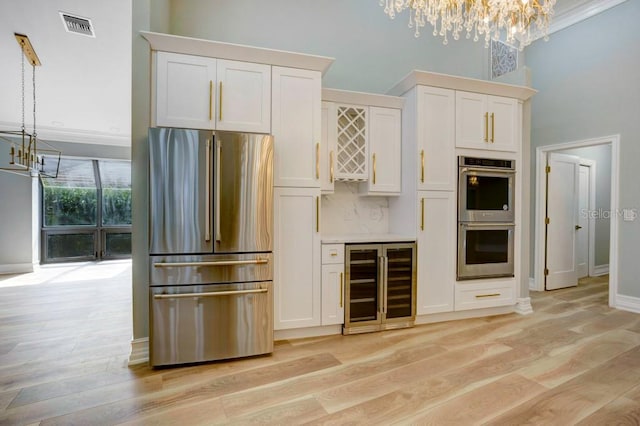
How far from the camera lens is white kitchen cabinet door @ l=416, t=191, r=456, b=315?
119 inches

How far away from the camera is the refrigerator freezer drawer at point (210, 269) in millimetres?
2174

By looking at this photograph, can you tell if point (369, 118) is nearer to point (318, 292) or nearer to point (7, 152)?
point (318, 292)

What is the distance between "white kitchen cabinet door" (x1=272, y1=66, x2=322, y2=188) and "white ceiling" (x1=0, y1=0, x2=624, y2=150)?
1.79 m

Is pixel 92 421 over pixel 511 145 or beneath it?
beneath

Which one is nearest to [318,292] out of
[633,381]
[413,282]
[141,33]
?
[413,282]

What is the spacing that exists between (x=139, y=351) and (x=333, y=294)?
1.62 m

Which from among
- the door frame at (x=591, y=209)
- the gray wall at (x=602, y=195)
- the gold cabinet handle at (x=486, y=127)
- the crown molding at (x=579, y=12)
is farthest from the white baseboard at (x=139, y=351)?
the gray wall at (x=602, y=195)

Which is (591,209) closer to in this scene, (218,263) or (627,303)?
(627,303)

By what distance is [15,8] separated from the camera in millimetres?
2830

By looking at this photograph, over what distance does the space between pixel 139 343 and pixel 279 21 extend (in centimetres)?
343

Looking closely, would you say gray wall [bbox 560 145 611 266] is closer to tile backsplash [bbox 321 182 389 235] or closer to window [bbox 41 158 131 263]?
tile backsplash [bbox 321 182 389 235]

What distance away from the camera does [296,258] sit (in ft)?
8.68

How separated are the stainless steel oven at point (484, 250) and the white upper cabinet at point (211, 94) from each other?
231 cm

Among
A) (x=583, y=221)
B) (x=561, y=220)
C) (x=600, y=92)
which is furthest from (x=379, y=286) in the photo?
(x=583, y=221)
